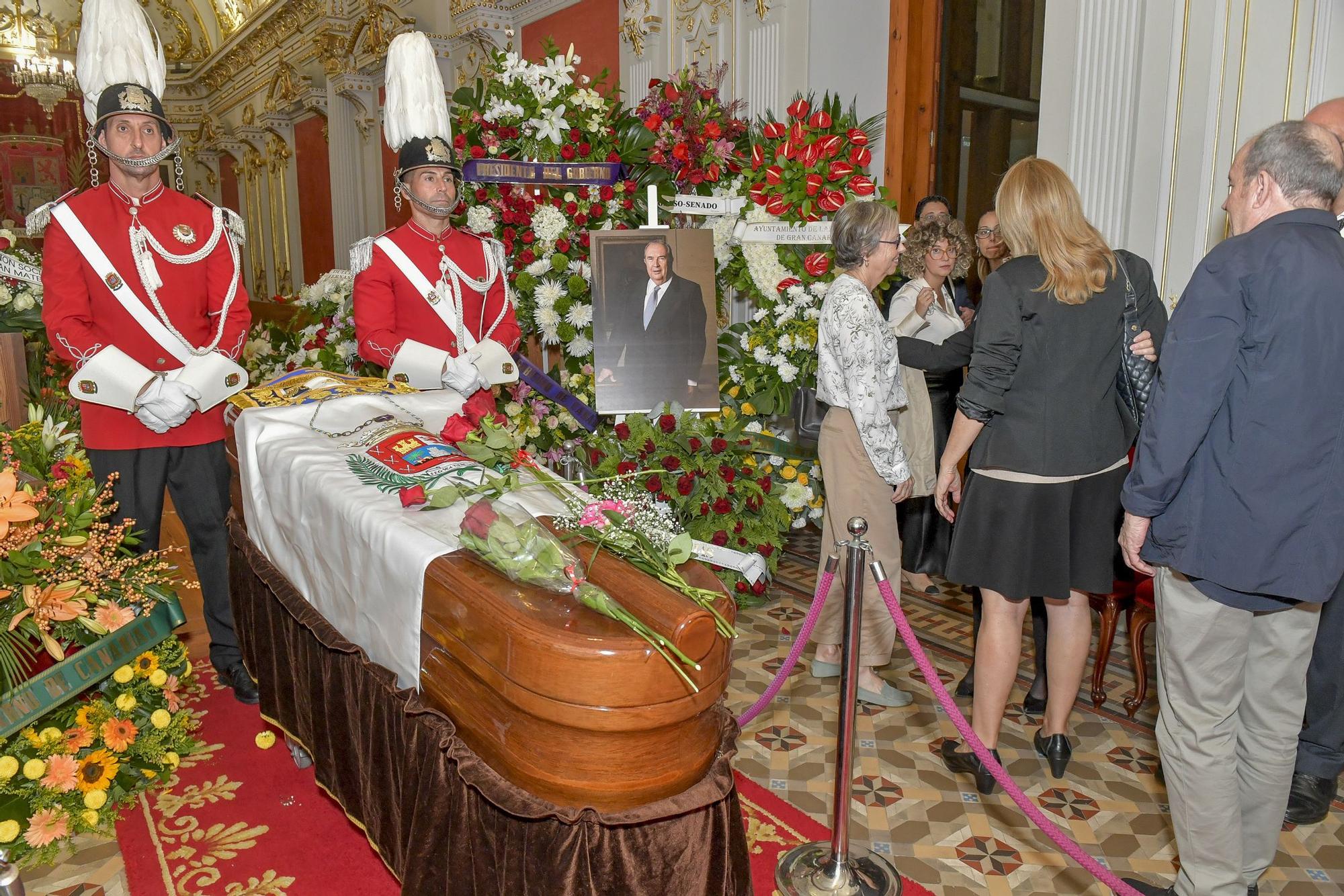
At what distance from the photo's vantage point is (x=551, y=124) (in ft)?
14.2

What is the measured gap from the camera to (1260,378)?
1779 millimetres

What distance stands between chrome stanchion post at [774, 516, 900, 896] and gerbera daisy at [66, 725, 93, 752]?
1.81 meters

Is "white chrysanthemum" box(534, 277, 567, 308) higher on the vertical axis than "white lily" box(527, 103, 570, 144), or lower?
lower

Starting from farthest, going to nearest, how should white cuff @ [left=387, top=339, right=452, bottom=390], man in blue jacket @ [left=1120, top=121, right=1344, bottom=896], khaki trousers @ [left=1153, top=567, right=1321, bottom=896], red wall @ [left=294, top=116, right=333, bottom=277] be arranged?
red wall @ [left=294, top=116, right=333, bottom=277] < white cuff @ [left=387, top=339, right=452, bottom=390] < khaki trousers @ [left=1153, top=567, right=1321, bottom=896] < man in blue jacket @ [left=1120, top=121, right=1344, bottom=896]

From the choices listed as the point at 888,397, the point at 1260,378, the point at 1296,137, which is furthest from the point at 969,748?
the point at 1296,137

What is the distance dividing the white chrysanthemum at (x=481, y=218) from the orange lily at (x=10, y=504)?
2.62 meters

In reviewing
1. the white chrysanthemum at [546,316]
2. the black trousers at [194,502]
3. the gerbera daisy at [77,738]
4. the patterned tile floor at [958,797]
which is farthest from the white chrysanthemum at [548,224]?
the gerbera daisy at [77,738]

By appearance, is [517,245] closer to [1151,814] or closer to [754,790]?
[754,790]

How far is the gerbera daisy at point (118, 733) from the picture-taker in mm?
2436

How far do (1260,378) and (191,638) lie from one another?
3769mm

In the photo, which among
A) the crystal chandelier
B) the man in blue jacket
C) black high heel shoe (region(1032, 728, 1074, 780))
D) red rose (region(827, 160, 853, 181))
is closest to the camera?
the man in blue jacket

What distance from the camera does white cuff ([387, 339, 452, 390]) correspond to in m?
3.04

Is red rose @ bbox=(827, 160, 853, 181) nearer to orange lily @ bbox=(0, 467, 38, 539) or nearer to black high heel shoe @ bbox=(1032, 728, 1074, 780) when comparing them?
black high heel shoe @ bbox=(1032, 728, 1074, 780)

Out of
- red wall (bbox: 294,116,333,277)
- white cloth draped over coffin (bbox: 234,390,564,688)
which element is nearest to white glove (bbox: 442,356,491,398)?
white cloth draped over coffin (bbox: 234,390,564,688)
